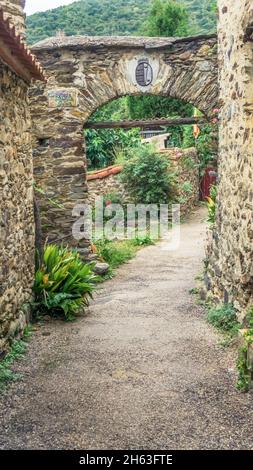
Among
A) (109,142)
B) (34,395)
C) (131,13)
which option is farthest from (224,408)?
(131,13)

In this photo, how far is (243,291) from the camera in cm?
552

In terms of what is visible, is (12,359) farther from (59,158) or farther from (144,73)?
(144,73)

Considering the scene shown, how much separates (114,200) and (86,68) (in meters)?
6.30

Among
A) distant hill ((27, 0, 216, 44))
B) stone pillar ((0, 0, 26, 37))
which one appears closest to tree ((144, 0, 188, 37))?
distant hill ((27, 0, 216, 44))

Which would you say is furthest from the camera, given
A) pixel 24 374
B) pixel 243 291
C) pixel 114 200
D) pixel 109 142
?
pixel 109 142

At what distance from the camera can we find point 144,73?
30.7ft

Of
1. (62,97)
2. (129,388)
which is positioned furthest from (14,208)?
(62,97)

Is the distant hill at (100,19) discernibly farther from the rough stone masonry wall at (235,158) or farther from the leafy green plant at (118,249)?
the rough stone masonry wall at (235,158)

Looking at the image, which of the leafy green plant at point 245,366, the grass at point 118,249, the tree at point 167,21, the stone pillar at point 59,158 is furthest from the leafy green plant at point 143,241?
the tree at point 167,21

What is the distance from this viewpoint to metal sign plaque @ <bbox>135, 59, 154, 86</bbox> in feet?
30.7

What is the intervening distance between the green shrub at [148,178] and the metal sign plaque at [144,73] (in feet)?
18.9

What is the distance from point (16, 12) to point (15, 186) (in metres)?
2.18

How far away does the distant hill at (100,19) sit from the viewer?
29.9 m

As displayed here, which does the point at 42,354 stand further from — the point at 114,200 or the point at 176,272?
the point at 114,200
